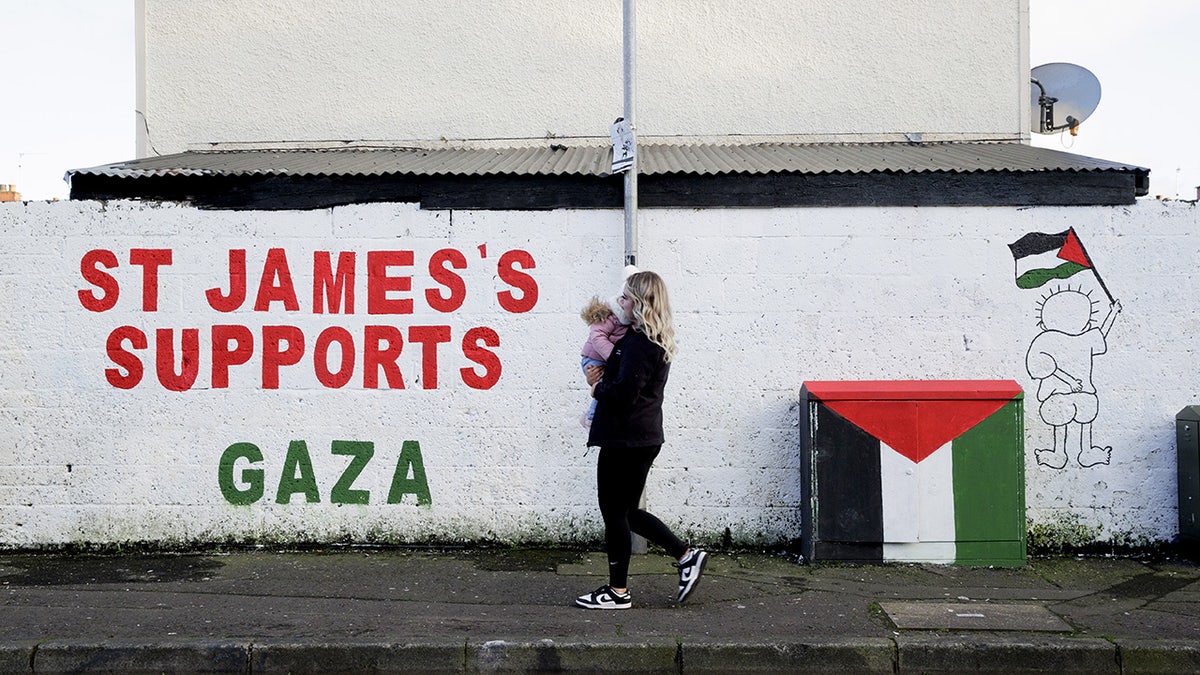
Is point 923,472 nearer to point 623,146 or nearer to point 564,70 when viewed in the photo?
point 623,146

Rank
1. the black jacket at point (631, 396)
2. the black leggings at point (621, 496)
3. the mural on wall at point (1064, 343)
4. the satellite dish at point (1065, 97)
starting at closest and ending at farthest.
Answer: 1. the black jacket at point (631, 396)
2. the black leggings at point (621, 496)
3. the mural on wall at point (1064, 343)
4. the satellite dish at point (1065, 97)

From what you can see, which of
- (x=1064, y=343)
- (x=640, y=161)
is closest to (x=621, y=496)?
(x=640, y=161)

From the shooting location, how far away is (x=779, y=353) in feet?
22.8

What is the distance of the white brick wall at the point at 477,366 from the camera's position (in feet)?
22.7

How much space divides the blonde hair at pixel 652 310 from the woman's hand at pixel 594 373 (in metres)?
0.32

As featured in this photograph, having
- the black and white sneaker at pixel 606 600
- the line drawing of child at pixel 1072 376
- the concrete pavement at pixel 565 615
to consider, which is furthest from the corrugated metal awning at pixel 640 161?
the black and white sneaker at pixel 606 600

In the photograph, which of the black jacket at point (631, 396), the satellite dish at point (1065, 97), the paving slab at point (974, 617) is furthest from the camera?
the satellite dish at point (1065, 97)

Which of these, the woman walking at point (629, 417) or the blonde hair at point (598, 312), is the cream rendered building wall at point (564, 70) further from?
the woman walking at point (629, 417)

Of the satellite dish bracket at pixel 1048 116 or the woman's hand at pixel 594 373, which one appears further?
the satellite dish bracket at pixel 1048 116

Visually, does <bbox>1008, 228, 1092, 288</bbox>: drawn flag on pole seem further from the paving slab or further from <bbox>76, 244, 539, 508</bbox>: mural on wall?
<bbox>76, 244, 539, 508</bbox>: mural on wall

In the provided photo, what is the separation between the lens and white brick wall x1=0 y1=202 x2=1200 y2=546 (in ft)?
22.7

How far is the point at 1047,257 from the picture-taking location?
22.6 ft

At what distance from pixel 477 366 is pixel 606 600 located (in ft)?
7.06

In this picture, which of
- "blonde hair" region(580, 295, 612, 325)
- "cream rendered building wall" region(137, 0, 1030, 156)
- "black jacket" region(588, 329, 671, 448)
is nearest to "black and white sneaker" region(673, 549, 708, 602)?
"black jacket" region(588, 329, 671, 448)
